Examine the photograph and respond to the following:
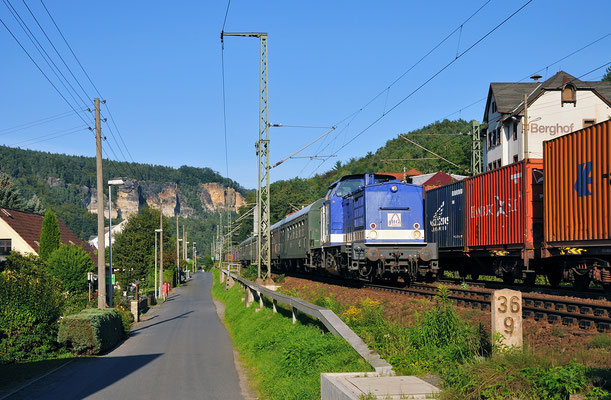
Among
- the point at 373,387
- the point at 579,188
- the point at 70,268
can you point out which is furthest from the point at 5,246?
the point at 373,387

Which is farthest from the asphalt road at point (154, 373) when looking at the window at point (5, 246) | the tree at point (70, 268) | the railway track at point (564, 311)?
the window at point (5, 246)

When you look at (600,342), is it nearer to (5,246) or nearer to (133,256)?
(5,246)

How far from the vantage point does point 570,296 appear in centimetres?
1669

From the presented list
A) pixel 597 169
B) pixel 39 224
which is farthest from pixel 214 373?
pixel 39 224

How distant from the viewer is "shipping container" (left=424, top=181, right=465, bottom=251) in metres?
24.5

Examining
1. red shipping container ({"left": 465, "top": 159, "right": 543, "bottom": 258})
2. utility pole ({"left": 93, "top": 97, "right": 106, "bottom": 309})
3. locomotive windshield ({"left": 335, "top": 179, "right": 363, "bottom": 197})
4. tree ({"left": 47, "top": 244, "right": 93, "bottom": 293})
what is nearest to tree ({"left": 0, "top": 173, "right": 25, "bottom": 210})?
tree ({"left": 47, "top": 244, "right": 93, "bottom": 293})

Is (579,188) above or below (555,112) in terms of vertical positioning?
below

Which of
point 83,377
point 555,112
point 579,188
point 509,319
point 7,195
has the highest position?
point 555,112

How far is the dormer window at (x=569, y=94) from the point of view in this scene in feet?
154

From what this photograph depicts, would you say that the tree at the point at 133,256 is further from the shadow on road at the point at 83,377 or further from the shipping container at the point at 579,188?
the shipping container at the point at 579,188

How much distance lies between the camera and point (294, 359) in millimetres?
11805

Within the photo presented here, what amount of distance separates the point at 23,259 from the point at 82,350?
2674cm

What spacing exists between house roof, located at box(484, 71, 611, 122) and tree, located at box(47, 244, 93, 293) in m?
33.8

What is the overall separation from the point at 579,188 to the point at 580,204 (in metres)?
0.45
